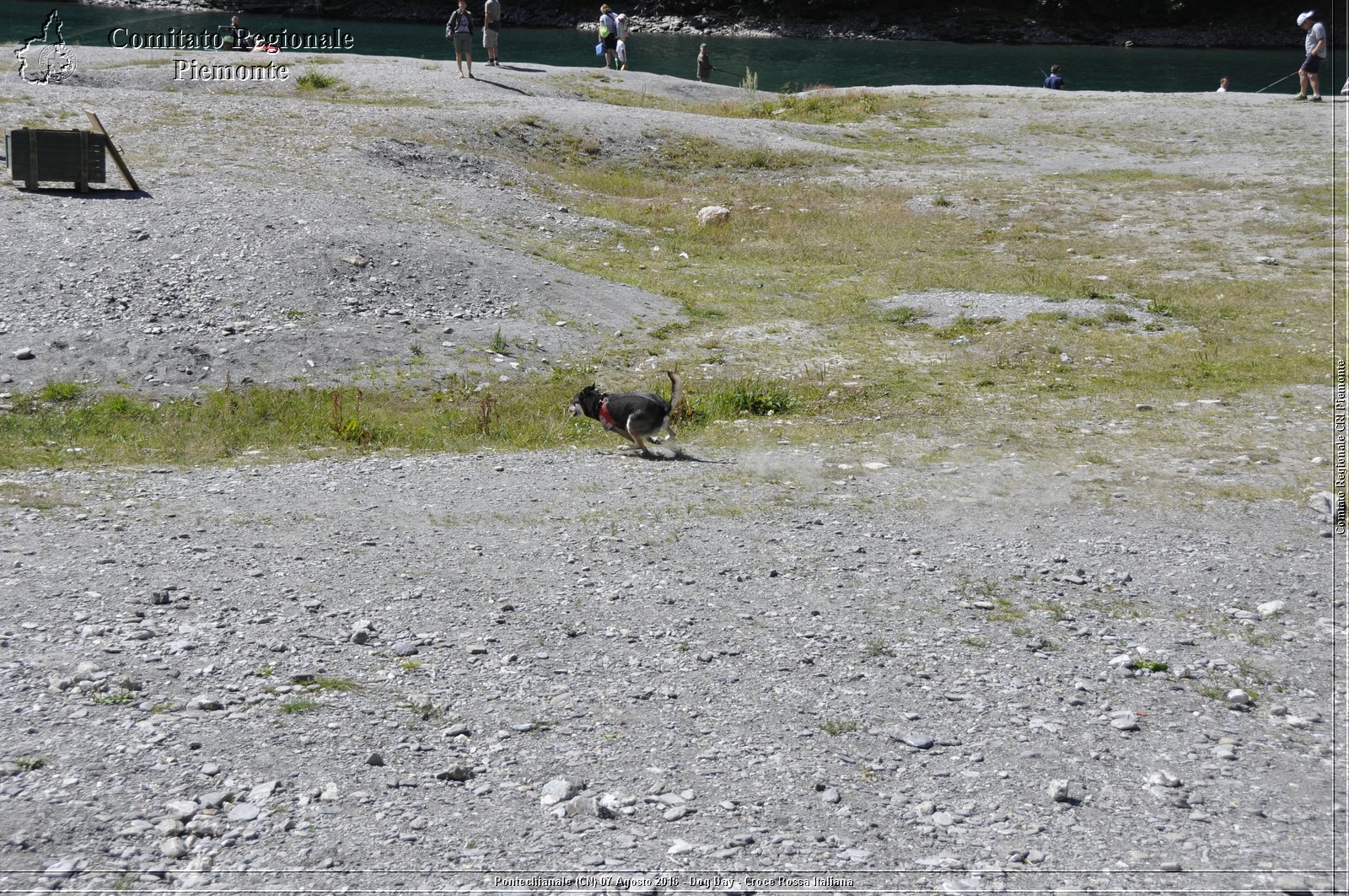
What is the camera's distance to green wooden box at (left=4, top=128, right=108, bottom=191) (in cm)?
1962

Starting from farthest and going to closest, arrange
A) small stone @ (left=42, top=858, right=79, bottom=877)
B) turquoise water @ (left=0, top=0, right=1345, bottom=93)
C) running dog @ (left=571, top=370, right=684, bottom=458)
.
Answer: turquoise water @ (left=0, top=0, right=1345, bottom=93) < running dog @ (left=571, top=370, right=684, bottom=458) < small stone @ (left=42, top=858, right=79, bottom=877)

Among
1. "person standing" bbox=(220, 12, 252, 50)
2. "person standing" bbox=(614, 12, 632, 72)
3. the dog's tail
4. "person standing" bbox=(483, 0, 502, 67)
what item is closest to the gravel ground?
the dog's tail

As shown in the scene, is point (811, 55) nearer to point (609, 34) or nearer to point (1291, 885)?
point (609, 34)

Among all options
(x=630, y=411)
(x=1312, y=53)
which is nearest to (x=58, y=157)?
(x=630, y=411)

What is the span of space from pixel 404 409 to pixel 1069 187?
77.0 feet

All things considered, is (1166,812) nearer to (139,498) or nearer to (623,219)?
(139,498)

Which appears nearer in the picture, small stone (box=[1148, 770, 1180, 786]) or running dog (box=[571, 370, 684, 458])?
small stone (box=[1148, 770, 1180, 786])

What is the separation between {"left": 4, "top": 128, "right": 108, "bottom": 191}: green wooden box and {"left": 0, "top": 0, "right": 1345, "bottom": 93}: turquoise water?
37.1 metres

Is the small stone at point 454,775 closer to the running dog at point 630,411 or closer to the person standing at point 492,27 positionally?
the running dog at point 630,411

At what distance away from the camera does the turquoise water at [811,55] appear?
60.4 m

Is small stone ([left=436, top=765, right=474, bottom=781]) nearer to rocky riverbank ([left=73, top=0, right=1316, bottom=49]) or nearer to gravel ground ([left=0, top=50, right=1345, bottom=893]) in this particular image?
gravel ground ([left=0, top=50, right=1345, bottom=893])

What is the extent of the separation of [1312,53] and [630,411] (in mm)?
38008

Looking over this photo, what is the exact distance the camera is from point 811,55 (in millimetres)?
74312

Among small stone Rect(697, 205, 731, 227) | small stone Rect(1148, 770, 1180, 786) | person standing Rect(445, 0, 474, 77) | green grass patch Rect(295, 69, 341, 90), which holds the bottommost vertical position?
small stone Rect(1148, 770, 1180, 786)
